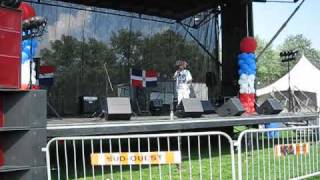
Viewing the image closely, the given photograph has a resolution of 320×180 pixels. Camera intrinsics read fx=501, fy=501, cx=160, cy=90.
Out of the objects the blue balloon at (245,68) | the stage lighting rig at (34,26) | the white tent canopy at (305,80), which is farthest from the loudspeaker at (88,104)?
the white tent canopy at (305,80)

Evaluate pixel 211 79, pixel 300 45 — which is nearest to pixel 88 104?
pixel 211 79

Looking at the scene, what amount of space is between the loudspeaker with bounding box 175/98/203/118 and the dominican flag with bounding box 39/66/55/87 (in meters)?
5.59

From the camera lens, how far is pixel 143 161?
554cm

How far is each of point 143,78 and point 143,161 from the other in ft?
39.0

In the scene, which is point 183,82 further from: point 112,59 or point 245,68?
point 112,59

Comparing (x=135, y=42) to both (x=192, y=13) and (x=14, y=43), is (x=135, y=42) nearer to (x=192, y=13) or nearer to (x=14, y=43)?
(x=192, y=13)

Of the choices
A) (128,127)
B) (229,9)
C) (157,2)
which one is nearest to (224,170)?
(128,127)

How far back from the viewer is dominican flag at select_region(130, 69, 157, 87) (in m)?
17.0

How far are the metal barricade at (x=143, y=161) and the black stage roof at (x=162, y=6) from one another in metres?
7.21

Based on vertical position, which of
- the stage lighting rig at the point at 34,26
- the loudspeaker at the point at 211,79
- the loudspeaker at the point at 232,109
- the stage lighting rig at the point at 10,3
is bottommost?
the loudspeaker at the point at 232,109

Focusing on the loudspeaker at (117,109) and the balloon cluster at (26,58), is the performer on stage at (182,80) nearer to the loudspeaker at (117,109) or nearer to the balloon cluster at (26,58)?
the loudspeaker at (117,109)

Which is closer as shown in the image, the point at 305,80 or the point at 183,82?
the point at 183,82

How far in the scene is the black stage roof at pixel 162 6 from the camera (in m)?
18.6

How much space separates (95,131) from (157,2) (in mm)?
12472
